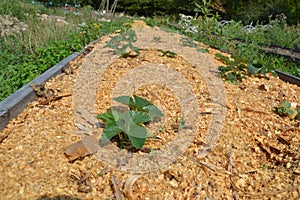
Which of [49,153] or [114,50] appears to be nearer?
[49,153]

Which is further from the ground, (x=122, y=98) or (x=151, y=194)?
(x=122, y=98)

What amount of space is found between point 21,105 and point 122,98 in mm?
844

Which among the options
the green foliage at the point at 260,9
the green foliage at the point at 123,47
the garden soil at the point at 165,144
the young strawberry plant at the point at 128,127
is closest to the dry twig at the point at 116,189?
the garden soil at the point at 165,144

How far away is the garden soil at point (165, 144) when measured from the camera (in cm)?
161

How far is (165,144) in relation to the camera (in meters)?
1.93

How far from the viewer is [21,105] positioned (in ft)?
7.45

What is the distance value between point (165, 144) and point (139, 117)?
0.25 m

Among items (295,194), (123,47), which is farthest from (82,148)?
(123,47)

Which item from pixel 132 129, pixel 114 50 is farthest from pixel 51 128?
pixel 114 50

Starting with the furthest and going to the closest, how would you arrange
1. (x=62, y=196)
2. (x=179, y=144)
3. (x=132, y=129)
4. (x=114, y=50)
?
(x=114, y=50) < (x=179, y=144) < (x=132, y=129) < (x=62, y=196)

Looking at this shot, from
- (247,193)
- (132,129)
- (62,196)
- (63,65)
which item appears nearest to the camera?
(62,196)

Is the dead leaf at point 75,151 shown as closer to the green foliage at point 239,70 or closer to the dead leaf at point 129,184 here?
the dead leaf at point 129,184

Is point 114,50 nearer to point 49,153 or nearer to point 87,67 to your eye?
point 87,67

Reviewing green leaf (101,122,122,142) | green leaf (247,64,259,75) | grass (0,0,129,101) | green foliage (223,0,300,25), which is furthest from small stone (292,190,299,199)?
green foliage (223,0,300,25)
